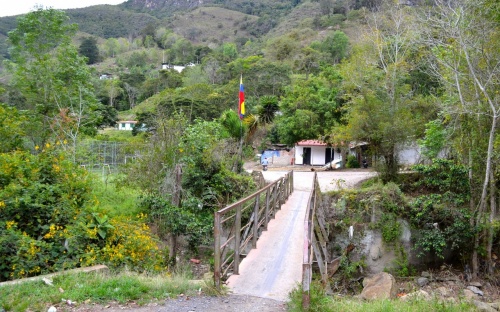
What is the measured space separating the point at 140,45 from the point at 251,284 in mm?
148143

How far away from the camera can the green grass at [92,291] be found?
531cm

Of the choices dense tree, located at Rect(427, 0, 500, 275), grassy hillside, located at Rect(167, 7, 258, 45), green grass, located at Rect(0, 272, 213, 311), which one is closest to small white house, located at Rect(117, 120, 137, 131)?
dense tree, located at Rect(427, 0, 500, 275)

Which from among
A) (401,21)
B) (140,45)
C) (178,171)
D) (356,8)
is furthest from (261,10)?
(178,171)

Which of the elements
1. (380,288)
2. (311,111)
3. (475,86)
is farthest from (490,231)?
(311,111)

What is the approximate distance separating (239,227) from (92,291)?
7.92 feet

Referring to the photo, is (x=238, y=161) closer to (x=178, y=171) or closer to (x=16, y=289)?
(x=178, y=171)

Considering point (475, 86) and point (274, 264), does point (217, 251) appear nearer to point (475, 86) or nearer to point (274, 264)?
point (274, 264)

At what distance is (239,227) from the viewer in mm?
6875

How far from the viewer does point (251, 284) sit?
247 inches

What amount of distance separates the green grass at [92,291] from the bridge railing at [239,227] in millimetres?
451

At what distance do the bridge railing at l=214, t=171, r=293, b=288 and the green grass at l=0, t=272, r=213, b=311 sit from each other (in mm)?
451

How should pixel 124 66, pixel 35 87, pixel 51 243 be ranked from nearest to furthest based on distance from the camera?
pixel 51 243, pixel 35 87, pixel 124 66

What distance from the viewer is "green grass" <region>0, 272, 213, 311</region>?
209 inches

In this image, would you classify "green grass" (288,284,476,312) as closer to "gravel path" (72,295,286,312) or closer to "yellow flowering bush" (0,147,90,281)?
"gravel path" (72,295,286,312)
